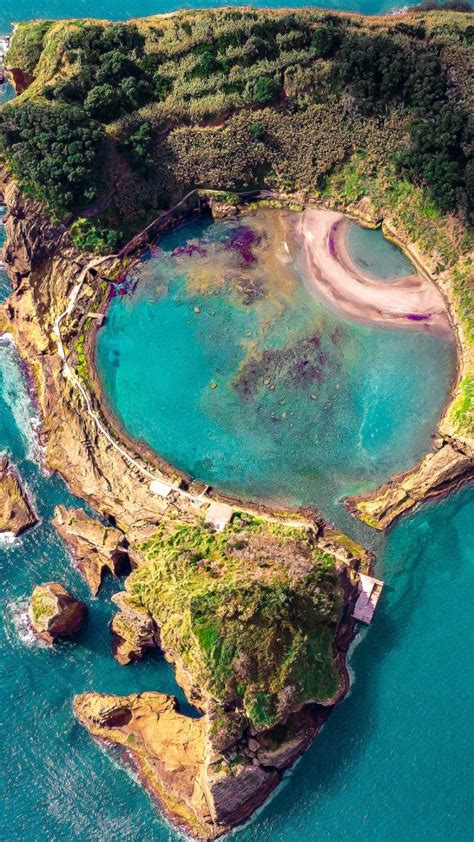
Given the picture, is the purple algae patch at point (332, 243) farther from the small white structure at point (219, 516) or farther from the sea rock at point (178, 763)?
the sea rock at point (178, 763)

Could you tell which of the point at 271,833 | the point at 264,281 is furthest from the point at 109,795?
the point at 264,281

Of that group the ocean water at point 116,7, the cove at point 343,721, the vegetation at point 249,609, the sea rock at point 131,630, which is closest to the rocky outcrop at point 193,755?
the cove at point 343,721

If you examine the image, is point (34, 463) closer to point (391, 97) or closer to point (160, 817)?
point (160, 817)

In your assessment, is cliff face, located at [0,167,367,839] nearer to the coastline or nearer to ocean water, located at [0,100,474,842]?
ocean water, located at [0,100,474,842]

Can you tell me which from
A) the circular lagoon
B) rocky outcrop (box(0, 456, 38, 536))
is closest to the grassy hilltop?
the circular lagoon

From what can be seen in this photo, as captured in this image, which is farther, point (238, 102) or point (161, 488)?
point (238, 102)

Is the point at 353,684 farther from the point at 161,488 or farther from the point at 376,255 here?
the point at 376,255

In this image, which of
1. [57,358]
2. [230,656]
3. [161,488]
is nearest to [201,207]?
[57,358]
